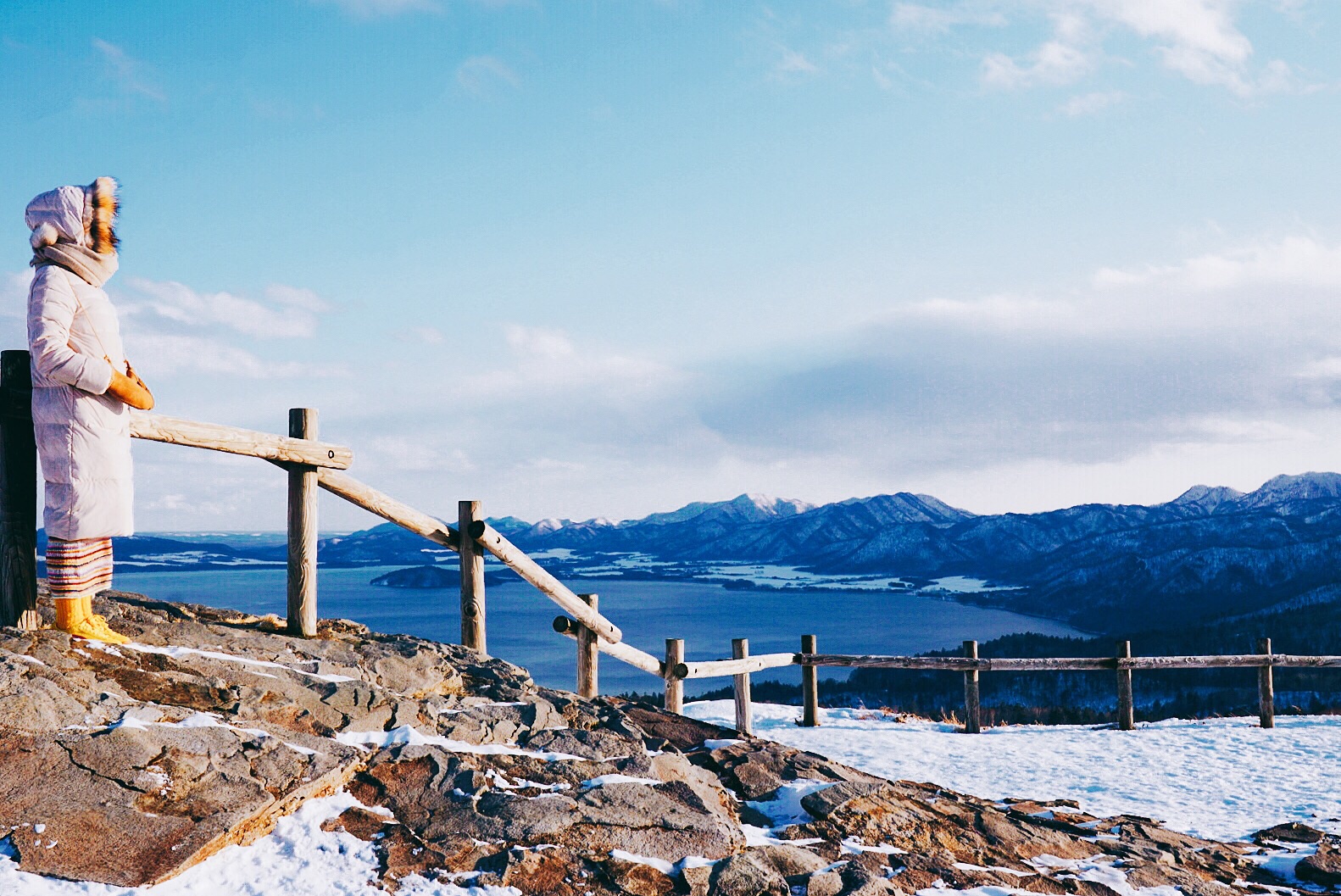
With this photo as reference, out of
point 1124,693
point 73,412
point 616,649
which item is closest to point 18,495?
point 73,412

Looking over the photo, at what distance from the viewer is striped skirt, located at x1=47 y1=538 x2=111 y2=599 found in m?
4.72

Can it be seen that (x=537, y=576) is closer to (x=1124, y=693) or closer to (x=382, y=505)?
(x=382, y=505)

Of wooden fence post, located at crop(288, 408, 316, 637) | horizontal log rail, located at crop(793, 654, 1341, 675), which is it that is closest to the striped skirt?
wooden fence post, located at crop(288, 408, 316, 637)

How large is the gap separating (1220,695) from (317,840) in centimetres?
6579

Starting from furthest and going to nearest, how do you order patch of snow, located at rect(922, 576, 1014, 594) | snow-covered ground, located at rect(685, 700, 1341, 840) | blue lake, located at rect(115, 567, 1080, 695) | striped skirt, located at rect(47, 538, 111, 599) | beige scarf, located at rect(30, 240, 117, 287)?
patch of snow, located at rect(922, 576, 1014, 594)
blue lake, located at rect(115, 567, 1080, 695)
snow-covered ground, located at rect(685, 700, 1341, 840)
beige scarf, located at rect(30, 240, 117, 287)
striped skirt, located at rect(47, 538, 111, 599)

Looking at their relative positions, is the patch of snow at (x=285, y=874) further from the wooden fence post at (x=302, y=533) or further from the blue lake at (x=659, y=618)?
the blue lake at (x=659, y=618)

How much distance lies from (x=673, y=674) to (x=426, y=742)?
481cm

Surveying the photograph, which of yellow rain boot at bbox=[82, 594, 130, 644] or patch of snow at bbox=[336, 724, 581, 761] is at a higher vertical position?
yellow rain boot at bbox=[82, 594, 130, 644]

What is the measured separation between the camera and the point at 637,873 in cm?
384

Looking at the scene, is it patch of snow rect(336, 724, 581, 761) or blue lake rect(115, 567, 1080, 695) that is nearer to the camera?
patch of snow rect(336, 724, 581, 761)

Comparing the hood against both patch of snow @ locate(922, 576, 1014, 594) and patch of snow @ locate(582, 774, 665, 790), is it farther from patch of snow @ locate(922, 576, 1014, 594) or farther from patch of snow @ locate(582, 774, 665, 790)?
patch of snow @ locate(922, 576, 1014, 594)

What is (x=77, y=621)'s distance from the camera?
475 centimetres

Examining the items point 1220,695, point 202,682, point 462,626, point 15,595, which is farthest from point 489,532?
point 1220,695

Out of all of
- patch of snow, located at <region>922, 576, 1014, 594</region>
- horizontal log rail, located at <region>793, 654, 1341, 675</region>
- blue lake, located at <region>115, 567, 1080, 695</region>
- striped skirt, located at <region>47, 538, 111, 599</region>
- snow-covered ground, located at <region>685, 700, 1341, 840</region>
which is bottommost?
patch of snow, located at <region>922, 576, 1014, 594</region>
